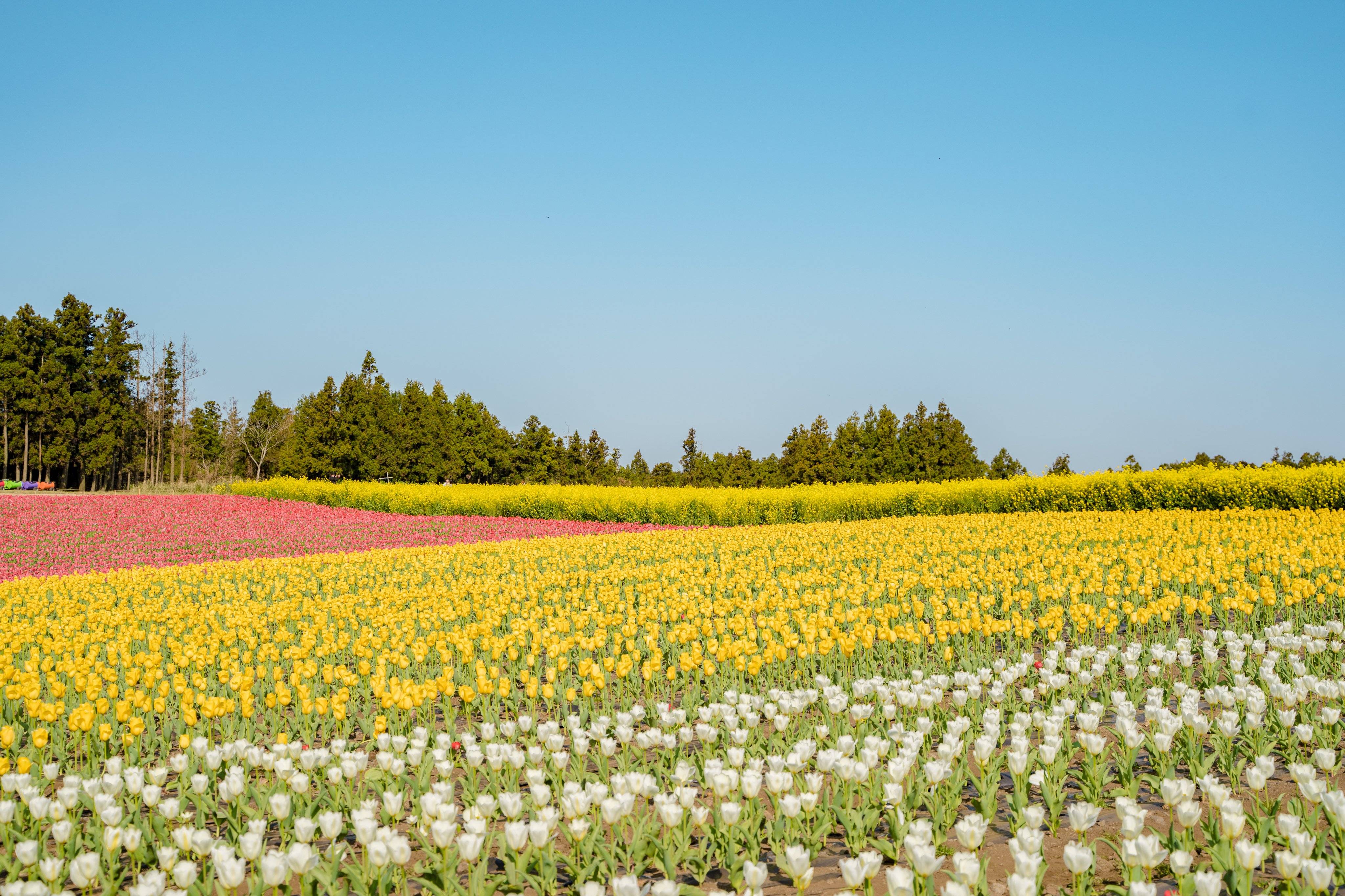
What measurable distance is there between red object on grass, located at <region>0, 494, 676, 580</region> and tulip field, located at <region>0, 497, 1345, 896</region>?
646 cm

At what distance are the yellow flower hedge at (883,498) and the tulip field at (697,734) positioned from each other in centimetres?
842

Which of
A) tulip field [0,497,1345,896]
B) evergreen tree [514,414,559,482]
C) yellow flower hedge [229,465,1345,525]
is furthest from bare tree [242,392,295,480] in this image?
tulip field [0,497,1345,896]

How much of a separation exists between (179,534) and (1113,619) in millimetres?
19934

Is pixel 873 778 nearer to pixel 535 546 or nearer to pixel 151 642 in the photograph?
pixel 151 642

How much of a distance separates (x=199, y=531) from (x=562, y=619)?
18010mm

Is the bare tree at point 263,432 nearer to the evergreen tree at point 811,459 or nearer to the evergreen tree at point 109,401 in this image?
the evergreen tree at point 109,401

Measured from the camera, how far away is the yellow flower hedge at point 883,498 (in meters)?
17.7

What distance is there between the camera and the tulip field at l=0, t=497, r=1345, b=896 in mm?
3051

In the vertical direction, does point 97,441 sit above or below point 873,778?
above

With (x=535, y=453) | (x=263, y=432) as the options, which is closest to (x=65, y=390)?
(x=263, y=432)

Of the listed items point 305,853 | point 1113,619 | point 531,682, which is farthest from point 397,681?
point 1113,619

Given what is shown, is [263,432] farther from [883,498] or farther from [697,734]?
[697,734]

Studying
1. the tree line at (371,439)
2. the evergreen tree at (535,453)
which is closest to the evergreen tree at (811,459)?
the tree line at (371,439)

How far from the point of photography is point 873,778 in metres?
4.04
